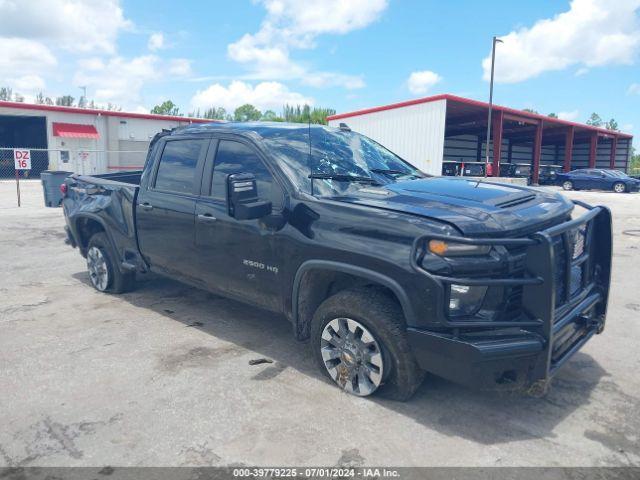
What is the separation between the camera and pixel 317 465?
2838 millimetres

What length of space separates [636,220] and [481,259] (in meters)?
13.8

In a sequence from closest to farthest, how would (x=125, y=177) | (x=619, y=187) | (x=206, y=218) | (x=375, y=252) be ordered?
1. (x=375, y=252)
2. (x=206, y=218)
3. (x=125, y=177)
4. (x=619, y=187)

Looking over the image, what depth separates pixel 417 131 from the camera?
28.6 m

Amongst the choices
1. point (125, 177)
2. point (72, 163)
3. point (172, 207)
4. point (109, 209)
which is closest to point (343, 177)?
point (172, 207)

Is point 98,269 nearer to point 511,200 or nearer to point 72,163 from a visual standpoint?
point 511,200

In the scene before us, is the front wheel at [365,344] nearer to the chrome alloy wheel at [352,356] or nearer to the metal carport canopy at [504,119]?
the chrome alloy wheel at [352,356]

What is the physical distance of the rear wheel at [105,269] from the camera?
5.88 m

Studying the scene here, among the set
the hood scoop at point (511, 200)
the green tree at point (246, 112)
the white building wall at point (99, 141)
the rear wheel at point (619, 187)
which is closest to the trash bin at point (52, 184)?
the hood scoop at point (511, 200)

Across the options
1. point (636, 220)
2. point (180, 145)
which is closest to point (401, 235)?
point (180, 145)

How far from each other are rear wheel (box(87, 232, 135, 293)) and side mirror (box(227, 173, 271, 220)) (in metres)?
2.75

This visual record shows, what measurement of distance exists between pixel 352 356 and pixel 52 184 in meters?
13.4

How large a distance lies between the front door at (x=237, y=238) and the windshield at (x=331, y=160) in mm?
208

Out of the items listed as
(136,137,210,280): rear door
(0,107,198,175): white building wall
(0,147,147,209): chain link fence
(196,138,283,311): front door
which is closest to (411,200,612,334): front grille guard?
(196,138,283,311): front door

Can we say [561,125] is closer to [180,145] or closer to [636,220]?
[636,220]
